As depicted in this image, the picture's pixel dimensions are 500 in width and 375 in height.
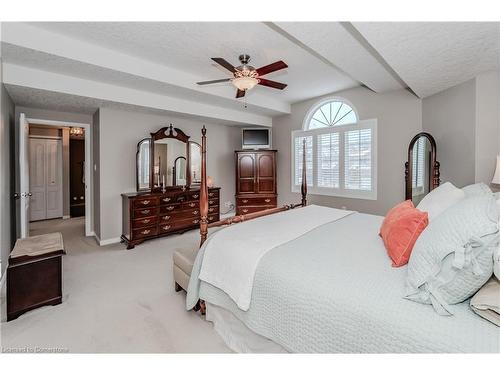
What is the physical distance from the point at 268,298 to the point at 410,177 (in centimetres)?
315

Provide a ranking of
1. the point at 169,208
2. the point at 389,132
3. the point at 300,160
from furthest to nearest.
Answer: the point at 300,160 → the point at 169,208 → the point at 389,132

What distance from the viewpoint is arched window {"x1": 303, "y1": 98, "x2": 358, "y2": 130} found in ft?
14.7

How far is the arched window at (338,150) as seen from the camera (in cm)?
427

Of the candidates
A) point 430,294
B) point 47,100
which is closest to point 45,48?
point 47,100

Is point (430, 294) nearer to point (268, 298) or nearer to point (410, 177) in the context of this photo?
point (268, 298)

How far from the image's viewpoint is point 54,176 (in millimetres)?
6004

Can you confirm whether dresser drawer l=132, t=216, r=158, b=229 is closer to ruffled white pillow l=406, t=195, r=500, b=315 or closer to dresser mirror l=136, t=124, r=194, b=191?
dresser mirror l=136, t=124, r=194, b=191

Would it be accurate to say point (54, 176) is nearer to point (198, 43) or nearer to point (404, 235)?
point (198, 43)

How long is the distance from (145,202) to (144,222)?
1.08ft

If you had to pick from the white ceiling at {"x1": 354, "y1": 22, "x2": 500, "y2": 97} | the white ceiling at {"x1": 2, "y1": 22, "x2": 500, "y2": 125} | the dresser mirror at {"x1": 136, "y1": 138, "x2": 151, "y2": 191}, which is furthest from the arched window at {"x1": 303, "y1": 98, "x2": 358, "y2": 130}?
the dresser mirror at {"x1": 136, "y1": 138, "x2": 151, "y2": 191}

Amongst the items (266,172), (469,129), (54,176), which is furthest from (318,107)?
(54,176)
